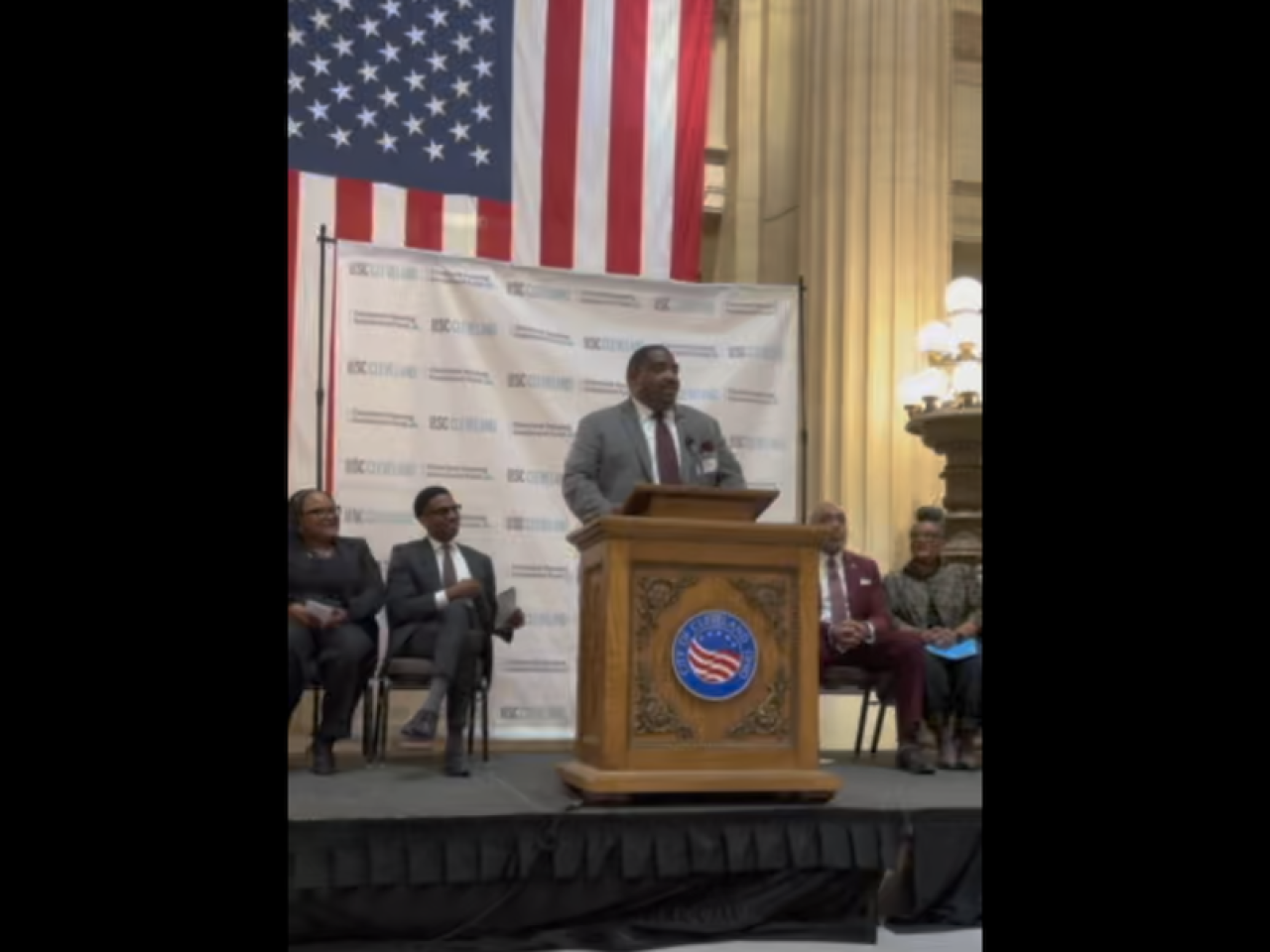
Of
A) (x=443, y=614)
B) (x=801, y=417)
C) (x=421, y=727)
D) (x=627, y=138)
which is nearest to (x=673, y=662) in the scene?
(x=421, y=727)

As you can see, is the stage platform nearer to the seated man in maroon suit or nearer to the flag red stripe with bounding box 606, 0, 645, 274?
the seated man in maroon suit

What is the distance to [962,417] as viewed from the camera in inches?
282

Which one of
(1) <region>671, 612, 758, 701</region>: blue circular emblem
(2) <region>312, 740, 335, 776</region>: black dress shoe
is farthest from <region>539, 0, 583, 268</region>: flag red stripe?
(1) <region>671, 612, 758, 701</region>: blue circular emblem

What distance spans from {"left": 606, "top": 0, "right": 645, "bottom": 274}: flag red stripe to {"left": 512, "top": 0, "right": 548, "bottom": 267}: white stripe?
1.25 feet

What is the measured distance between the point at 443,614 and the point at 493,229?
2.78m

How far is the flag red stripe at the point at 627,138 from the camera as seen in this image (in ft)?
24.5

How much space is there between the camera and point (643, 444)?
521 cm

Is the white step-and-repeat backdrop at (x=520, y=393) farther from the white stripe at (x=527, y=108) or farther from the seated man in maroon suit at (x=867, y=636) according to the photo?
the seated man in maroon suit at (x=867, y=636)

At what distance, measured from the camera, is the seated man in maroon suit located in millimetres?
5598

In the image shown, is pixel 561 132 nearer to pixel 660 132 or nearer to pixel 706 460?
pixel 660 132

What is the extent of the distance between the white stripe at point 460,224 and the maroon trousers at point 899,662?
2959 millimetres

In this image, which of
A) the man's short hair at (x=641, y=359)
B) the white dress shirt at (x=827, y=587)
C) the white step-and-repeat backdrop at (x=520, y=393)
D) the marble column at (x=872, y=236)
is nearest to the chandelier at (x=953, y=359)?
the marble column at (x=872, y=236)
